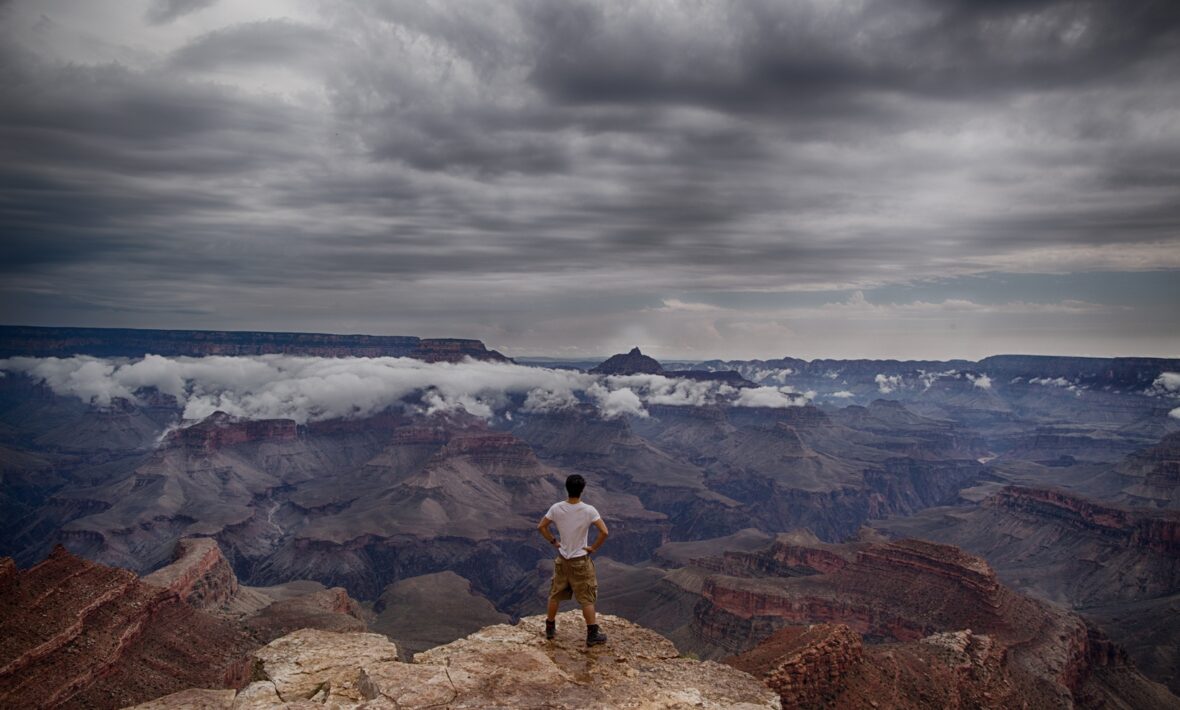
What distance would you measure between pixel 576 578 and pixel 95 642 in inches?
2164

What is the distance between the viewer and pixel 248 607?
109 metres

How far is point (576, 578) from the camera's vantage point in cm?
1944

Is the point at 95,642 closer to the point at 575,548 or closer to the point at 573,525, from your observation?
the point at 575,548

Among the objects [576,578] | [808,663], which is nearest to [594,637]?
[576,578]

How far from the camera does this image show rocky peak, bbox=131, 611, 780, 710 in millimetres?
15812

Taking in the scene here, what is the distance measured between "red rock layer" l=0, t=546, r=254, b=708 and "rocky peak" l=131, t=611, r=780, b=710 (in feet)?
136

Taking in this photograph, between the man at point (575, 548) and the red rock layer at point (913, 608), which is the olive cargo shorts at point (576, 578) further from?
the red rock layer at point (913, 608)

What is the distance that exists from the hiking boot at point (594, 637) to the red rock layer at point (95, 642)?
154ft

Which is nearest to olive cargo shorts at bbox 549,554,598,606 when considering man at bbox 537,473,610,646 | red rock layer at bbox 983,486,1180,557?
man at bbox 537,473,610,646

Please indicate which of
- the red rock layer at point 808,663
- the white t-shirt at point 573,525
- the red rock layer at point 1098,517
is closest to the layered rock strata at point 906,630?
the red rock layer at point 808,663

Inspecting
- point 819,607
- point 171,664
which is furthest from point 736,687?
point 819,607

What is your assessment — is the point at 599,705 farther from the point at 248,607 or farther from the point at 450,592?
the point at 450,592

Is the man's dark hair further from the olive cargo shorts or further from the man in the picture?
the olive cargo shorts

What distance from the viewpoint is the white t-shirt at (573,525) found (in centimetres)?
1917
